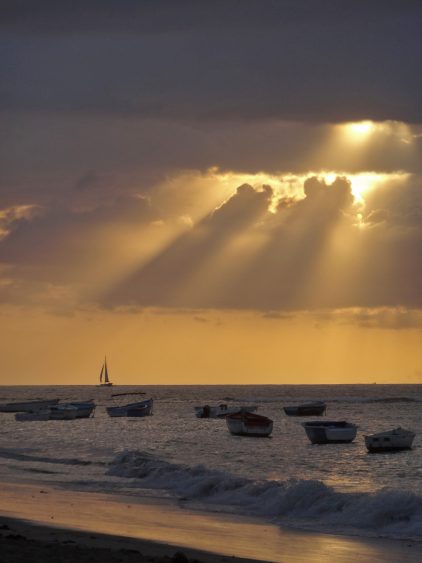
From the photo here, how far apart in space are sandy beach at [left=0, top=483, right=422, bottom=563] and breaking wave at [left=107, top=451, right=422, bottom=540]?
2057mm

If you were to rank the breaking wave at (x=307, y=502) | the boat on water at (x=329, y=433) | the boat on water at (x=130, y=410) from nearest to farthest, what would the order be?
1. the breaking wave at (x=307, y=502)
2. the boat on water at (x=329, y=433)
3. the boat on water at (x=130, y=410)

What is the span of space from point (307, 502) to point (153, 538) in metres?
9.03

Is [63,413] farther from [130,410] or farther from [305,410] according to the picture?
A: [305,410]

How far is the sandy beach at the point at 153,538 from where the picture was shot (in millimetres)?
22172

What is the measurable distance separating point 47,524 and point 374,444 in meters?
38.1

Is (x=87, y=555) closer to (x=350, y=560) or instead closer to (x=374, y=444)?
(x=350, y=560)

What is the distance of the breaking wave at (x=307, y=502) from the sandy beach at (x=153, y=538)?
206 centimetres

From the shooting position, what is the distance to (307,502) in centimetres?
3372

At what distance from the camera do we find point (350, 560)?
928 inches

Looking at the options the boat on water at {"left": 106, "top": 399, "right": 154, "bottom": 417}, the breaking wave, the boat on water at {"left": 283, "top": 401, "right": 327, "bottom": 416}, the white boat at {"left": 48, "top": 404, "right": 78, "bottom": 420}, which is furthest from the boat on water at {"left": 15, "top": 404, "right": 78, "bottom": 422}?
the breaking wave

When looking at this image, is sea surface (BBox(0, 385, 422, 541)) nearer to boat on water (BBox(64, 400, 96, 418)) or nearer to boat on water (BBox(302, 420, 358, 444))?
boat on water (BBox(302, 420, 358, 444))

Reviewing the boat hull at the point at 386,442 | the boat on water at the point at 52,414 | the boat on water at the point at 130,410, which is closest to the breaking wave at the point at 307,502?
the boat hull at the point at 386,442

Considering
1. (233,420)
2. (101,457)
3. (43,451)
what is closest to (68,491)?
(101,457)

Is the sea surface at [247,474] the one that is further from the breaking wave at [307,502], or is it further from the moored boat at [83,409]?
the moored boat at [83,409]
